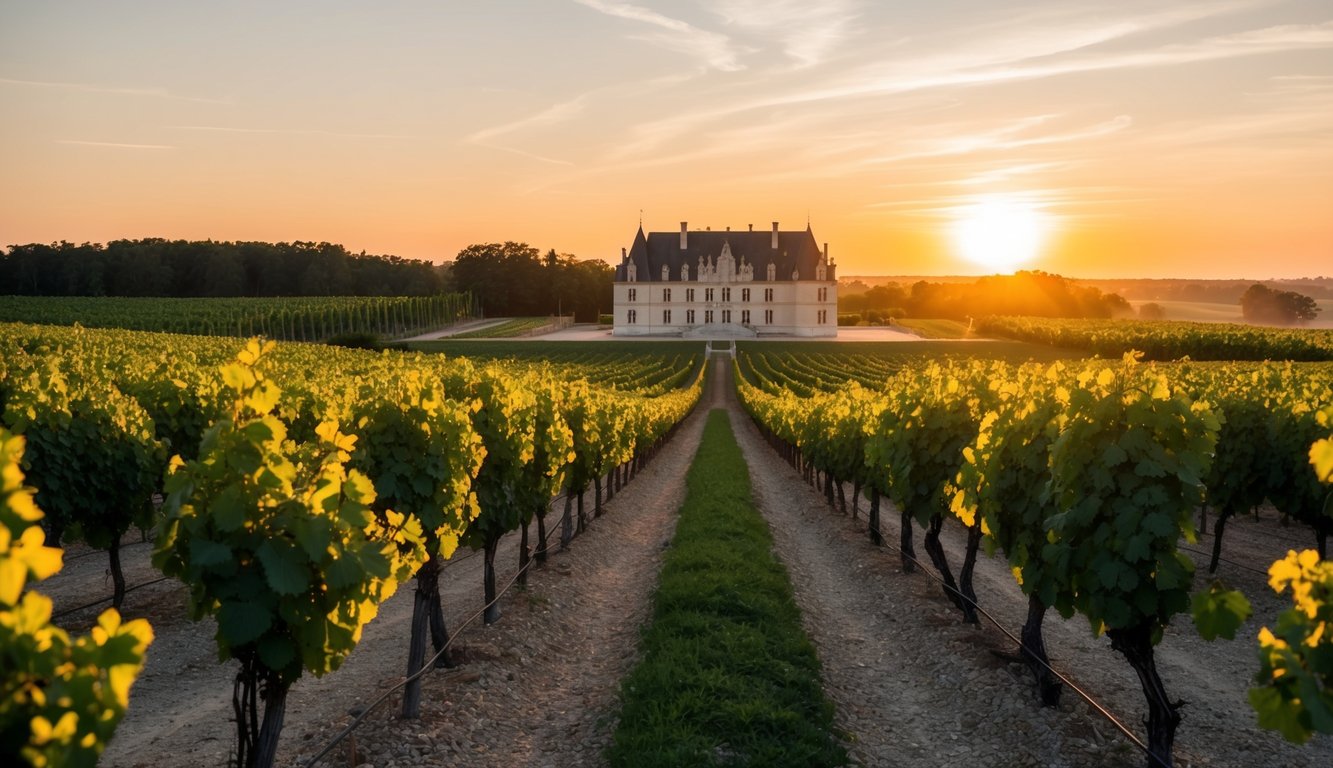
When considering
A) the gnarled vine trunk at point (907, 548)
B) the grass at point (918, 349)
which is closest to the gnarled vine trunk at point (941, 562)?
the gnarled vine trunk at point (907, 548)

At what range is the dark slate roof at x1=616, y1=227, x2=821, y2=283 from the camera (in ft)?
411

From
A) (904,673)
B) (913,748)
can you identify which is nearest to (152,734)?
(913,748)

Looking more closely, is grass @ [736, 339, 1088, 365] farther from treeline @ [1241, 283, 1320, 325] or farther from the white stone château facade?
treeline @ [1241, 283, 1320, 325]

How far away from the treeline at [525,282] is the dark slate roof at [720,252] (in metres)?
22.2

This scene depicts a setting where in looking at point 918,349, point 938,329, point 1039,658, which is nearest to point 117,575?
point 1039,658

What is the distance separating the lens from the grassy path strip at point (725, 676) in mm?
8461

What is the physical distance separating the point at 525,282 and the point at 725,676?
5445 inches

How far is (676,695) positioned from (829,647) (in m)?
3.71

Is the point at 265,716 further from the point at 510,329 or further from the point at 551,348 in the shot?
the point at 510,329

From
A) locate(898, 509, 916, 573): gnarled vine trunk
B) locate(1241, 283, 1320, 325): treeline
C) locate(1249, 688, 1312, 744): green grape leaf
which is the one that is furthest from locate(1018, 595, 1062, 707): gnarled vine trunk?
locate(1241, 283, 1320, 325): treeline

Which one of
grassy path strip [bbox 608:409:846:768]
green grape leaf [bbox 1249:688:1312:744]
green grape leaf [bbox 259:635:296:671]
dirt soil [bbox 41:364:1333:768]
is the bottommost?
dirt soil [bbox 41:364:1333:768]

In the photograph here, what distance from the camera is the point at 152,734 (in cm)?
932

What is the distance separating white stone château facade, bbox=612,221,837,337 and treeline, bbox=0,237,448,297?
39.8m

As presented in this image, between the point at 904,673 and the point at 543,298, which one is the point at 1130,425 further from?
the point at 543,298
